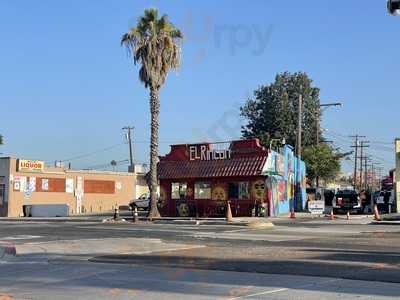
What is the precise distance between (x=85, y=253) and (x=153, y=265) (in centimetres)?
357

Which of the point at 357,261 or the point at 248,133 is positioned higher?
the point at 248,133

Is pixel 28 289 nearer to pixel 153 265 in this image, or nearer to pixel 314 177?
pixel 153 265

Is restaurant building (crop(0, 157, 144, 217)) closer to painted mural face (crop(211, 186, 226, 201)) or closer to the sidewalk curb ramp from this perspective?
painted mural face (crop(211, 186, 226, 201))

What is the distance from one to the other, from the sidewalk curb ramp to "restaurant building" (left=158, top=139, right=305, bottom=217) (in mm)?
22021

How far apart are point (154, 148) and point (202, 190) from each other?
5185 millimetres

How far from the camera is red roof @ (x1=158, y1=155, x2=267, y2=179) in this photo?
4075 cm

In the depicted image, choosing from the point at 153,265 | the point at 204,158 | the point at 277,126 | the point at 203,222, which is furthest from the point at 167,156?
the point at 153,265

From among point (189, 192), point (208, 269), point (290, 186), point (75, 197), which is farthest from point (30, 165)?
point (208, 269)

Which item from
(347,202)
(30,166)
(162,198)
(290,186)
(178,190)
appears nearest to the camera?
(178,190)

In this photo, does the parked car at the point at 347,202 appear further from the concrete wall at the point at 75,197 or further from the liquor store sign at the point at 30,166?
the liquor store sign at the point at 30,166

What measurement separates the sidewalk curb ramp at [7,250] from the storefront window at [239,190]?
2255 centimetres

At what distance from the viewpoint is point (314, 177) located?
229 feet

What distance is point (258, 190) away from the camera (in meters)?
40.8

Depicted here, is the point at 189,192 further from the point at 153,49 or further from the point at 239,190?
the point at 153,49
